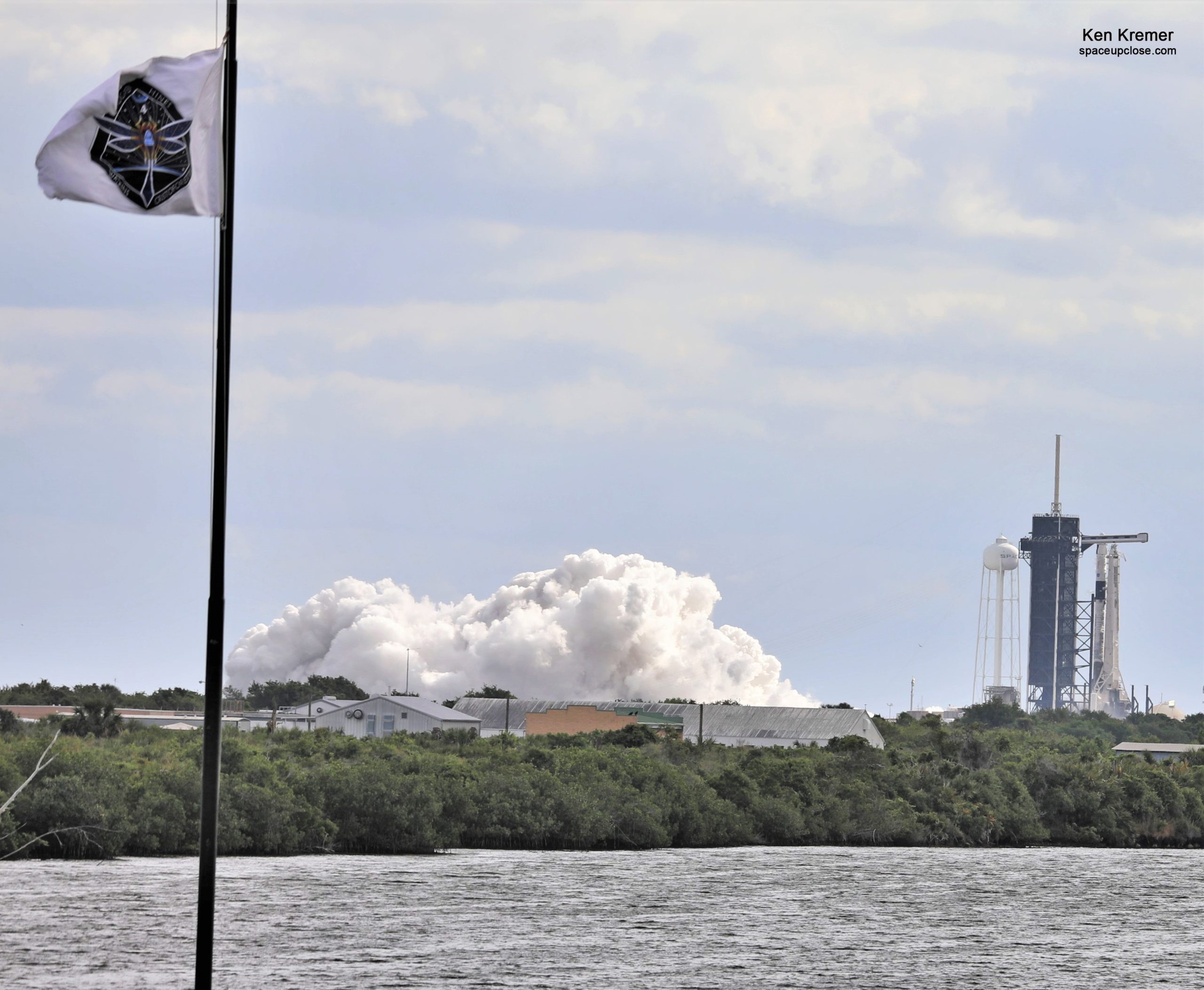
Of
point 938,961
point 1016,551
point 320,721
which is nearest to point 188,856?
point 938,961

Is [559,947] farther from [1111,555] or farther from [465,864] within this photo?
[1111,555]

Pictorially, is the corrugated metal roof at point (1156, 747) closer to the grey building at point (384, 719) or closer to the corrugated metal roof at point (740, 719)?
the corrugated metal roof at point (740, 719)

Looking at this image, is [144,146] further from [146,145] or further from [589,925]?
[589,925]

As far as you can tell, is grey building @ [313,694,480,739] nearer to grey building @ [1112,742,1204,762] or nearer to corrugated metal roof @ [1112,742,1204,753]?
grey building @ [1112,742,1204,762]

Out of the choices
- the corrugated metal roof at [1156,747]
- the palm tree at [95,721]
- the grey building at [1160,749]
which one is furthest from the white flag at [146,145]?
the corrugated metal roof at [1156,747]

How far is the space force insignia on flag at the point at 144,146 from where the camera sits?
51.9ft

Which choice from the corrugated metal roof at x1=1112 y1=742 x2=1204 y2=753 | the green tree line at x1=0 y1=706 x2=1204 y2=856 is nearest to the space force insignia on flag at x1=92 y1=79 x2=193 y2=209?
the green tree line at x1=0 y1=706 x2=1204 y2=856

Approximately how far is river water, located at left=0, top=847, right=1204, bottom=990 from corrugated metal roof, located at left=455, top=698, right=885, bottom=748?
149 feet

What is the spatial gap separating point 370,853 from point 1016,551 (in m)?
150

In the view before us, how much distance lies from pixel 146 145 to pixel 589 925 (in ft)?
88.1

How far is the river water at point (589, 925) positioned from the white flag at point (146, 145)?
53.2 ft

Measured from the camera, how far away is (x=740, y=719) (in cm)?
11062

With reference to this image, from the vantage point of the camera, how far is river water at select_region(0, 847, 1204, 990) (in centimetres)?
3092

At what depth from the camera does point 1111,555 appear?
194500mm
